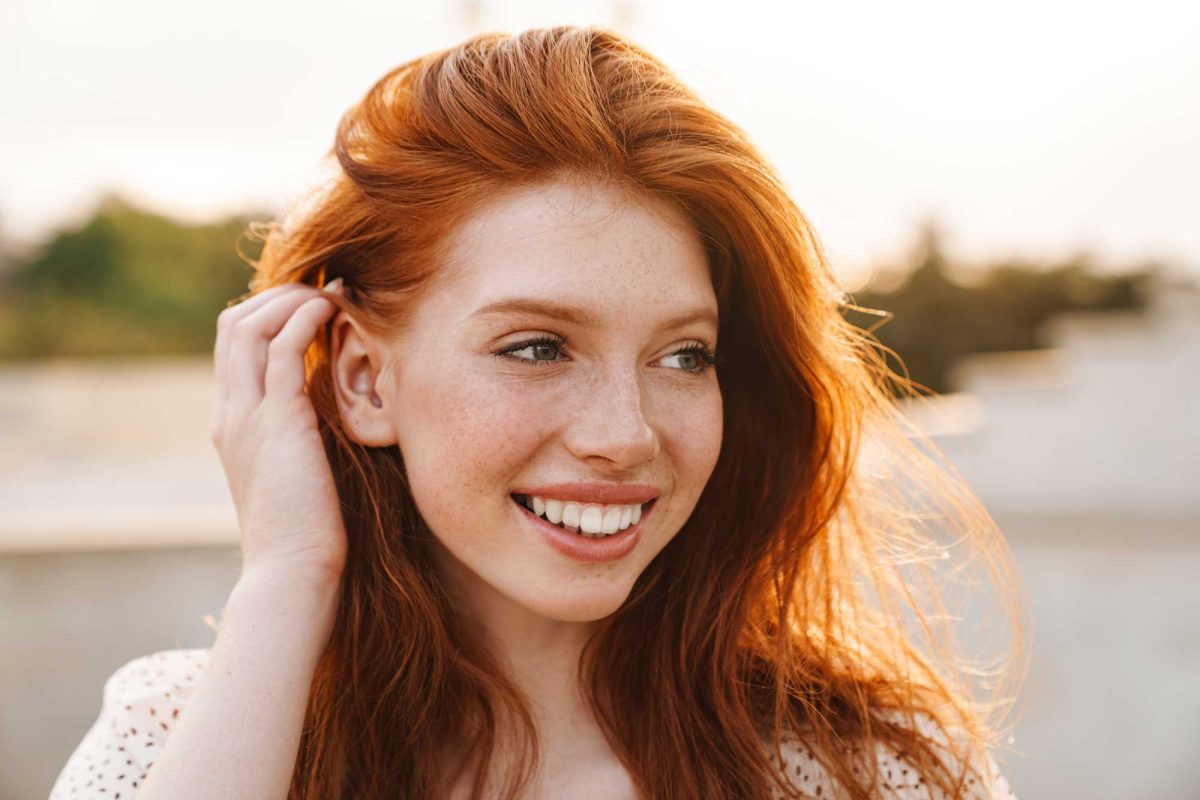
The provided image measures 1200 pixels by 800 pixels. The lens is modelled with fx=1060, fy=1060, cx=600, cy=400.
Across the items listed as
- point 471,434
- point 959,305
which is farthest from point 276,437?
point 959,305

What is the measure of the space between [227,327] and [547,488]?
0.68 meters

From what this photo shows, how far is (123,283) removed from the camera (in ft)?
55.9

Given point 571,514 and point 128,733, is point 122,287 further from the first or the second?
point 571,514

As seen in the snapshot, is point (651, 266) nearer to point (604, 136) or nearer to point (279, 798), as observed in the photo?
point (604, 136)

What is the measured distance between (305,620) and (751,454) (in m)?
0.87

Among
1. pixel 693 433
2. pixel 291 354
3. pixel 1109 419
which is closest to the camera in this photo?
pixel 693 433

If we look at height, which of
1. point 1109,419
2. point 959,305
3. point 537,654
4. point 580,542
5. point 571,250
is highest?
point 571,250

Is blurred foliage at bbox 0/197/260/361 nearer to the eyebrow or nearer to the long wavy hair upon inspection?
the long wavy hair

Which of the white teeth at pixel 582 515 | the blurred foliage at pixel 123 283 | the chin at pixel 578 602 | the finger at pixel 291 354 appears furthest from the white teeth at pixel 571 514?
the blurred foliage at pixel 123 283

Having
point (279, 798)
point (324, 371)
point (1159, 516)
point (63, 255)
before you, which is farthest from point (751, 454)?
point (63, 255)

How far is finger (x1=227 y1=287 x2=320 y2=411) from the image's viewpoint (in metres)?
1.79

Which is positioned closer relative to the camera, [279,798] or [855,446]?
[279,798]

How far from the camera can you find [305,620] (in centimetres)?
162

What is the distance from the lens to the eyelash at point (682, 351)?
5.19 feet
